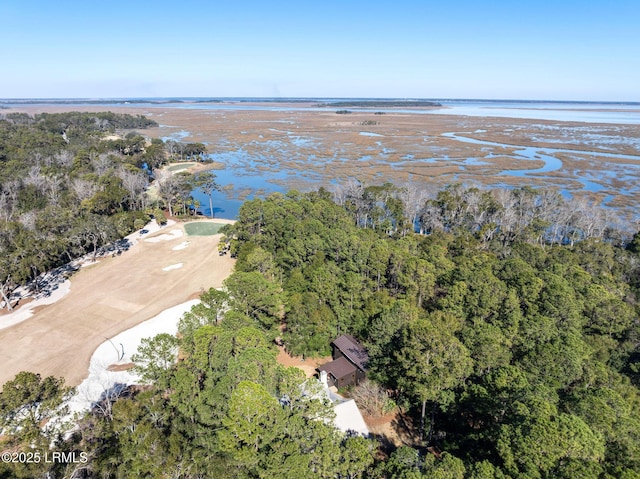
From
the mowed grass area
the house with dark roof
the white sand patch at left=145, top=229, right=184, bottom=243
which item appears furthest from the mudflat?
the house with dark roof

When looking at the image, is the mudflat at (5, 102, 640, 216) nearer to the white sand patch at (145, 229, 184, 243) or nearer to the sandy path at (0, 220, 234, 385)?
the white sand patch at (145, 229, 184, 243)

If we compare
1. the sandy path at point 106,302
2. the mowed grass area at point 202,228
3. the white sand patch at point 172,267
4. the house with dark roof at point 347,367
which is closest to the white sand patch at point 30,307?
the sandy path at point 106,302

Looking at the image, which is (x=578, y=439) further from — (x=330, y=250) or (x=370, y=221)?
Answer: (x=370, y=221)

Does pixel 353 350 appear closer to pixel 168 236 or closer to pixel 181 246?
pixel 181 246

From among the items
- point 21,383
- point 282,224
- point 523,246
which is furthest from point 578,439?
point 282,224

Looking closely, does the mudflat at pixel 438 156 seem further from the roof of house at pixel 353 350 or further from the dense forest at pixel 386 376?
the roof of house at pixel 353 350
